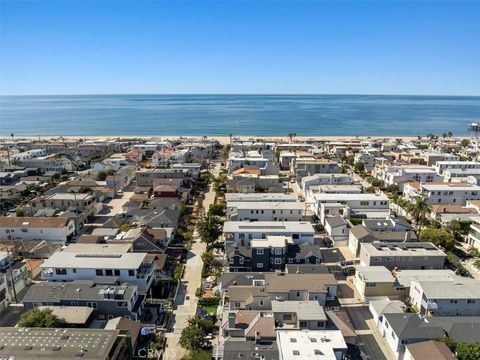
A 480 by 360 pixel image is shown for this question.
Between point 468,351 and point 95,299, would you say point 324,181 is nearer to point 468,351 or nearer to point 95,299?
point 468,351

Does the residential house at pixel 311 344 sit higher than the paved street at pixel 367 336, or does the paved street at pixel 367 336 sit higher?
the residential house at pixel 311 344

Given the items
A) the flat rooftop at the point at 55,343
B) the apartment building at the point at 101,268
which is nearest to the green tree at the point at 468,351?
the flat rooftop at the point at 55,343

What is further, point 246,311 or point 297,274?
point 297,274

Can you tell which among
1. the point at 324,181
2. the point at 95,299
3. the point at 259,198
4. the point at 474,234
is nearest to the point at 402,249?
the point at 474,234

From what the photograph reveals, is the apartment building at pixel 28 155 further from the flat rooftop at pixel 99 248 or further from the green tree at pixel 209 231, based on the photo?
the green tree at pixel 209 231

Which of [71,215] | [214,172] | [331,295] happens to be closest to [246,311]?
[331,295]

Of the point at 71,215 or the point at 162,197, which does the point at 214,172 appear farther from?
the point at 71,215
